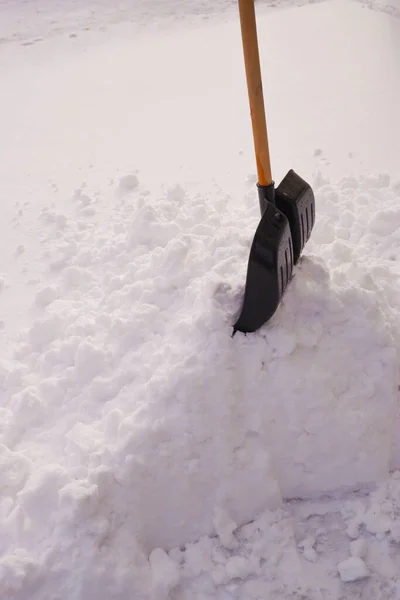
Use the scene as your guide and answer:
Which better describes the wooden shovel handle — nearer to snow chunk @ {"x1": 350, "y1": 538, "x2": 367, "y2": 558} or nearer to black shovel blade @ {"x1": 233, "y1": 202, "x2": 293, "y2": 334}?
black shovel blade @ {"x1": 233, "y1": 202, "x2": 293, "y2": 334}

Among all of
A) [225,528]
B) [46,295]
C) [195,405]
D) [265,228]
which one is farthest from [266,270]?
[46,295]

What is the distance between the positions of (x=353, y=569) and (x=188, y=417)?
35cm

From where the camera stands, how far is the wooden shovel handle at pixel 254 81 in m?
1.02

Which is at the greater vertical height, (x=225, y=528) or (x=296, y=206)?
(x=296, y=206)

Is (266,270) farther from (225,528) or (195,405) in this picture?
(225,528)

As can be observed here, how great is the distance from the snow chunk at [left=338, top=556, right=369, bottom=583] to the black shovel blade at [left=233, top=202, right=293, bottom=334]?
404mm

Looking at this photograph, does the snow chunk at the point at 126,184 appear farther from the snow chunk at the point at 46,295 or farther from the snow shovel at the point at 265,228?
the snow shovel at the point at 265,228

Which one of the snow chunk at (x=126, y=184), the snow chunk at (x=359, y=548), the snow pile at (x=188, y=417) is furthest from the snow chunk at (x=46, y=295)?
the snow chunk at (x=359, y=548)

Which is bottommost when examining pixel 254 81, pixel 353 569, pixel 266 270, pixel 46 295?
pixel 353 569

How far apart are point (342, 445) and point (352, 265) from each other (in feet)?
1.18

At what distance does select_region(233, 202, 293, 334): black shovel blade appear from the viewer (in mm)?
1020

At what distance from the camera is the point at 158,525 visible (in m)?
1.02

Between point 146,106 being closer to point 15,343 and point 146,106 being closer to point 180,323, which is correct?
point 15,343

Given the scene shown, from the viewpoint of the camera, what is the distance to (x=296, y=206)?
43.5 inches
